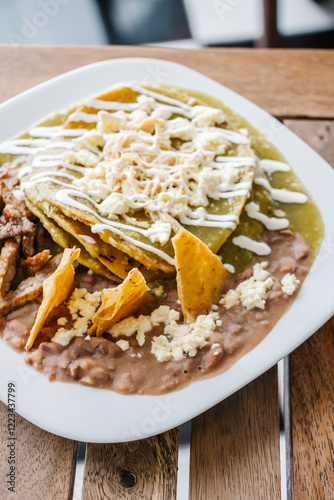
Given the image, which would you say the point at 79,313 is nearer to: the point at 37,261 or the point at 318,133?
the point at 37,261

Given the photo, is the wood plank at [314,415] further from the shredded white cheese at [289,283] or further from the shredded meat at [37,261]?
the shredded meat at [37,261]

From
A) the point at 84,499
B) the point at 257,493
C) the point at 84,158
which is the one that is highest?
the point at 84,158

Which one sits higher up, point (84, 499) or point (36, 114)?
point (36, 114)

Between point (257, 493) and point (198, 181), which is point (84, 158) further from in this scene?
point (257, 493)

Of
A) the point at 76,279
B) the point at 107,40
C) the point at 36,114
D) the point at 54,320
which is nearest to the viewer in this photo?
the point at 54,320

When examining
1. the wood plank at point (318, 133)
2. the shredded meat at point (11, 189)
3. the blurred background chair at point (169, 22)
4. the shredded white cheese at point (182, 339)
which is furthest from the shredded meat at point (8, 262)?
the blurred background chair at point (169, 22)

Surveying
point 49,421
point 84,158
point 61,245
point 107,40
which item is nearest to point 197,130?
point 84,158

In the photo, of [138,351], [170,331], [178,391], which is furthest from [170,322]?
[178,391]
